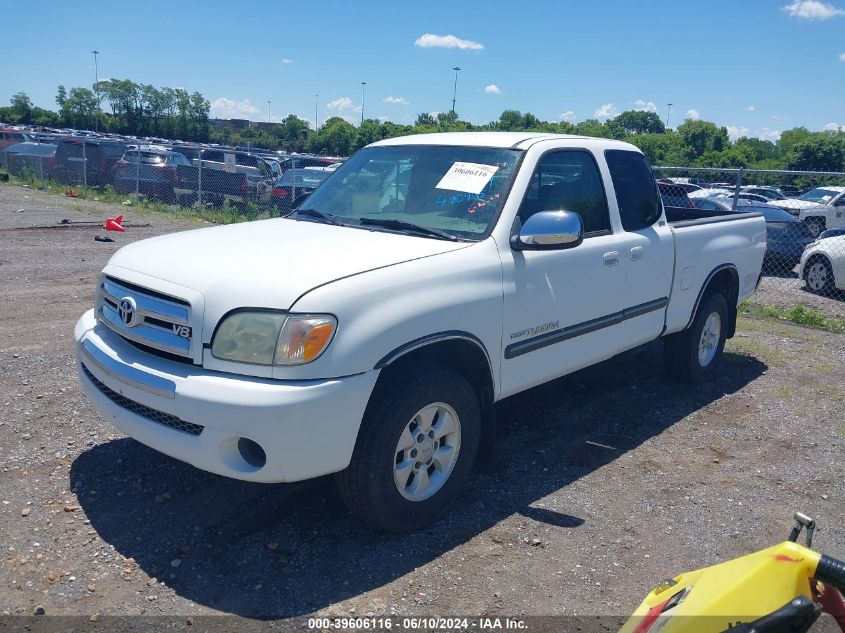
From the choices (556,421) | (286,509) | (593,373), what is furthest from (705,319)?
(286,509)

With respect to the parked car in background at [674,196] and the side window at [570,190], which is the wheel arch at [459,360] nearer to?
the side window at [570,190]

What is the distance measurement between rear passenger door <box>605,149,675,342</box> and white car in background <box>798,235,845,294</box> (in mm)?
7379

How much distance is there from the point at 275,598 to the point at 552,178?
2951 mm

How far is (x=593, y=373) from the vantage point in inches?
266

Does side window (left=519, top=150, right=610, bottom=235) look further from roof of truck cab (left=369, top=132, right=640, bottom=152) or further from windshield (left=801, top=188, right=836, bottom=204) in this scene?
windshield (left=801, top=188, right=836, bottom=204)

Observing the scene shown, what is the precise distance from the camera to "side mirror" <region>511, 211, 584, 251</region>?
4023mm

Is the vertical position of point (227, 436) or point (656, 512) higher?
point (227, 436)

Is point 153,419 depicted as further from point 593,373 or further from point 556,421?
point 593,373

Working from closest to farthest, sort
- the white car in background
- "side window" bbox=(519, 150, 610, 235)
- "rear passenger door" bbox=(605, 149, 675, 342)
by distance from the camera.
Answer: "side window" bbox=(519, 150, 610, 235) → "rear passenger door" bbox=(605, 149, 675, 342) → the white car in background

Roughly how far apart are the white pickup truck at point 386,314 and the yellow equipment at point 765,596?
1592 mm

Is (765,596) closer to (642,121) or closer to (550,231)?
(550,231)

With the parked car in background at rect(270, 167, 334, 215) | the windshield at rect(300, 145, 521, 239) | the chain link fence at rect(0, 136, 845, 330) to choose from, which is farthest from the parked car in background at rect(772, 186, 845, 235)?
the windshield at rect(300, 145, 521, 239)

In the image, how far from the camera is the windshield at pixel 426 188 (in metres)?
4.28

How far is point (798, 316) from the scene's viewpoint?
961 centimetres
